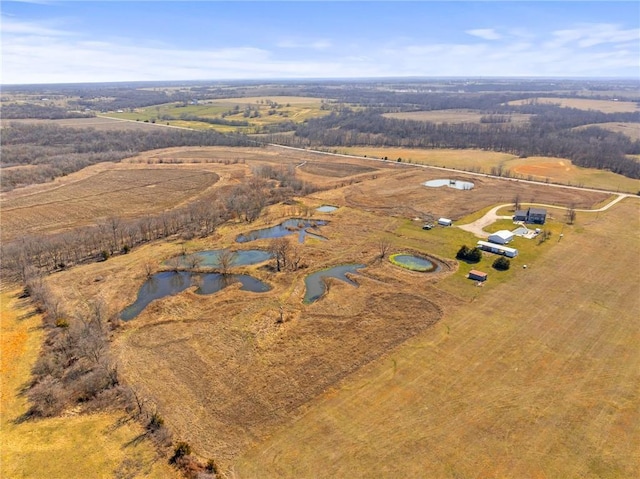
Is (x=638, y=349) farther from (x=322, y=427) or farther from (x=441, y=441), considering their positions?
(x=322, y=427)

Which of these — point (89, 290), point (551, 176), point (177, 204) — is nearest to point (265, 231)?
point (177, 204)

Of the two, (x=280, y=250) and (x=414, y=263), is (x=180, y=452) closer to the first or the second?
(x=280, y=250)

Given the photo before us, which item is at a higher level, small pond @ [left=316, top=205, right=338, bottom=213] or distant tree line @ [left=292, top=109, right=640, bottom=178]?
distant tree line @ [left=292, top=109, right=640, bottom=178]

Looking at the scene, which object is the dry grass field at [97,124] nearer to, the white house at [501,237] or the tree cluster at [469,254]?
the white house at [501,237]

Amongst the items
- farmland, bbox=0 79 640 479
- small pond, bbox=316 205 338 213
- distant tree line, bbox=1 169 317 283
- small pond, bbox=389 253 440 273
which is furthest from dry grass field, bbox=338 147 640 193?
small pond, bbox=389 253 440 273

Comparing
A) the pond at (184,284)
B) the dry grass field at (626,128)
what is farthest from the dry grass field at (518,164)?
the pond at (184,284)

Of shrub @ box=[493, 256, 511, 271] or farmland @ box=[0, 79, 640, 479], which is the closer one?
farmland @ box=[0, 79, 640, 479]

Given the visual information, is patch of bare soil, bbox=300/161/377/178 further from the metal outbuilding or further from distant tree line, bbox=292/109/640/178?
the metal outbuilding
